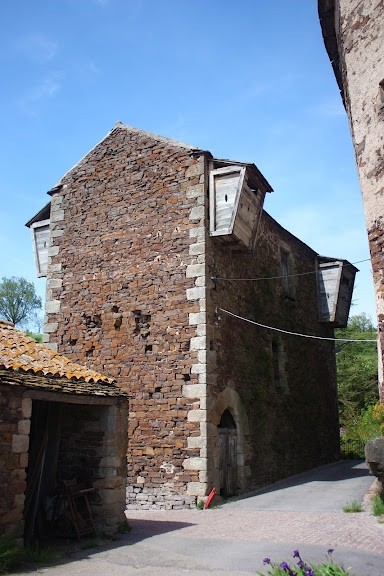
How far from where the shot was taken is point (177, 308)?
11.1 m

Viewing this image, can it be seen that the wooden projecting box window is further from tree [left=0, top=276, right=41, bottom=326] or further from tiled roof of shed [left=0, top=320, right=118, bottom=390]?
tree [left=0, top=276, right=41, bottom=326]

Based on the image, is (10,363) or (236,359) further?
(236,359)

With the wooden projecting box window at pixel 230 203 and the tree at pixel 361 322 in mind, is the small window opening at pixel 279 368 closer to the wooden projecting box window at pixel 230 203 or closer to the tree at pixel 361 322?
the wooden projecting box window at pixel 230 203

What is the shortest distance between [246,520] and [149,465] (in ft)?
8.60

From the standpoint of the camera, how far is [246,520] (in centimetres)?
864

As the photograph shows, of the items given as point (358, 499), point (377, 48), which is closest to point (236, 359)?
point (358, 499)

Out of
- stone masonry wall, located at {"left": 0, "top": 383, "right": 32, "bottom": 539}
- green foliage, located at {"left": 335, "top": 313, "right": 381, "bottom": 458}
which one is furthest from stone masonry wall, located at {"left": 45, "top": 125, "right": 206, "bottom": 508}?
green foliage, located at {"left": 335, "top": 313, "right": 381, "bottom": 458}

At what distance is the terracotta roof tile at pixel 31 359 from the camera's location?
23.5ft

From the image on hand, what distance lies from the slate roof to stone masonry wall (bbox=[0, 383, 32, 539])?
9.8 inches

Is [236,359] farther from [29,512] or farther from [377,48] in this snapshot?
[377,48]

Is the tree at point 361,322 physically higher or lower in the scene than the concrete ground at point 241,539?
higher

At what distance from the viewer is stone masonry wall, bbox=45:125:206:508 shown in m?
10.5

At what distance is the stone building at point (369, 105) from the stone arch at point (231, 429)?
14.9ft

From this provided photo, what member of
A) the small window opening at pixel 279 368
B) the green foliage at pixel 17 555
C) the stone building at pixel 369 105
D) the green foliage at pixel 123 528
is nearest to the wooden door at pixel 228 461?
the small window opening at pixel 279 368
